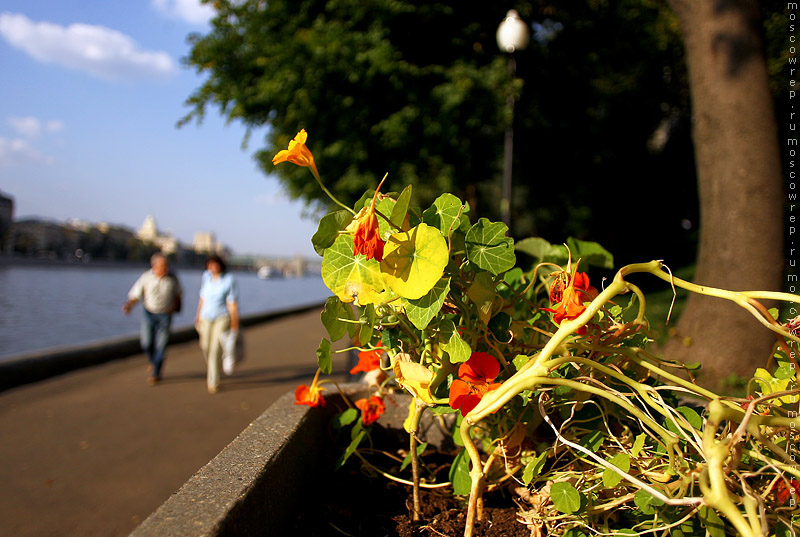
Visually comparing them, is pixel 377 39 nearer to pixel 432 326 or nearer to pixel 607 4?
pixel 607 4

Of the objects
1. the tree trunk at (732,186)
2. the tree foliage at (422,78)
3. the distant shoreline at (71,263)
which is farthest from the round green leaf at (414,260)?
the distant shoreline at (71,263)

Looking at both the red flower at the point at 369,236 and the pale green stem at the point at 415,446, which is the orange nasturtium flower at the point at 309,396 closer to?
the pale green stem at the point at 415,446

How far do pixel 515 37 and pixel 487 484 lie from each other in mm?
6977

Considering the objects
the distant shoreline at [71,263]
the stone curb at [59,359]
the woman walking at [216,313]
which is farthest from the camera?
the distant shoreline at [71,263]

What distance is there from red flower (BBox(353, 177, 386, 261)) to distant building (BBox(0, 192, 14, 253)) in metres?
72.9

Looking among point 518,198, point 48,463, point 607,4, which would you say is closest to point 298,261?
point 518,198

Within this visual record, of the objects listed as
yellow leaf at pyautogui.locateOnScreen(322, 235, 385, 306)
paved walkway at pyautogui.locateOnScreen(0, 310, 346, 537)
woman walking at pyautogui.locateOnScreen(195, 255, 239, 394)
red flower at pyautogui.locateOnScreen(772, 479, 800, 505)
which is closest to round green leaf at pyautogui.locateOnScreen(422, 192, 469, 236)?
yellow leaf at pyautogui.locateOnScreen(322, 235, 385, 306)

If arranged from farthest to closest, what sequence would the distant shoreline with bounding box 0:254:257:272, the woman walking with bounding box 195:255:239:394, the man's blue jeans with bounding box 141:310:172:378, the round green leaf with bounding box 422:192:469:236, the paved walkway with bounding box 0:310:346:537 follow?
the distant shoreline with bounding box 0:254:257:272 → the man's blue jeans with bounding box 141:310:172:378 → the woman walking with bounding box 195:255:239:394 → the paved walkway with bounding box 0:310:346:537 → the round green leaf with bounding box 422:192:469:236

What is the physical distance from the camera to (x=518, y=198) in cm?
1620

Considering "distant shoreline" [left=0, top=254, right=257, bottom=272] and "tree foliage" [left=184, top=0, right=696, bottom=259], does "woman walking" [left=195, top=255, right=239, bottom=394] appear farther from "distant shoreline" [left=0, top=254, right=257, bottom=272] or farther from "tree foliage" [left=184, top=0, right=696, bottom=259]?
"distant shoreline" [left=0, top=254, right=257, bottom=272]

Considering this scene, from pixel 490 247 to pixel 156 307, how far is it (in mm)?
6206

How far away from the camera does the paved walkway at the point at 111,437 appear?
2934 mm

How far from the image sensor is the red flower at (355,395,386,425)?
148 cm

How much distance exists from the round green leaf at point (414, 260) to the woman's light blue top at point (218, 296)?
547 centimetres
